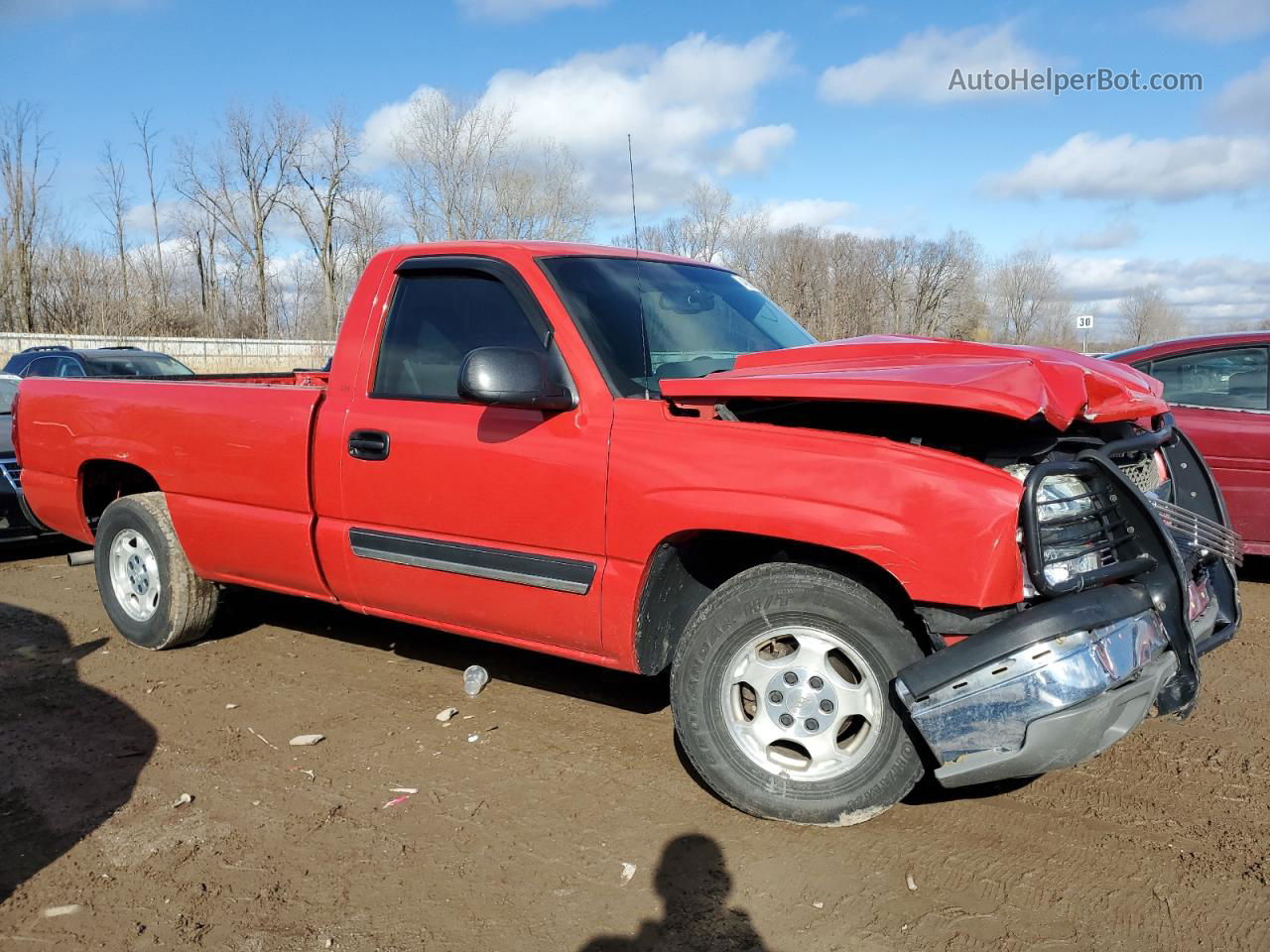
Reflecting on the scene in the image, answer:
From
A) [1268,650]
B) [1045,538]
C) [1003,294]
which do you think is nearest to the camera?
[1045,538]

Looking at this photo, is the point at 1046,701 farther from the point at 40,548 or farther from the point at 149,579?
the point at 40,548

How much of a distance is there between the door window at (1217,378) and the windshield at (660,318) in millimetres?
3130

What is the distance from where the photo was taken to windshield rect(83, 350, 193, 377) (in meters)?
12.9

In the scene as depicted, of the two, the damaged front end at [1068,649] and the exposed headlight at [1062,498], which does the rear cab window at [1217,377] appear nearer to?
the damaged front end at [1068,649]

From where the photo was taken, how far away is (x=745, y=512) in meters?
3.01

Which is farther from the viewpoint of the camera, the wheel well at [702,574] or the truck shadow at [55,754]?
the truck shadow at [55,754]

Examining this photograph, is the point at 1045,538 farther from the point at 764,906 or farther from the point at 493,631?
the point at 493,631

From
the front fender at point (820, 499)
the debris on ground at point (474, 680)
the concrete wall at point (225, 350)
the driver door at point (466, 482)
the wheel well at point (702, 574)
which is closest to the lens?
the front fender at point (820, 499)

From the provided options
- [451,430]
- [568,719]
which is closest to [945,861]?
[568,719]

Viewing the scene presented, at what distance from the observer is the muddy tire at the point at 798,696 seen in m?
2.93

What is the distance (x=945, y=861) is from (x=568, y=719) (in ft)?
5.70

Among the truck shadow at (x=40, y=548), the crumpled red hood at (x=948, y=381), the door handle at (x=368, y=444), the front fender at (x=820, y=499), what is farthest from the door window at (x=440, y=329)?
the truck shadow at (x=40, y=548)

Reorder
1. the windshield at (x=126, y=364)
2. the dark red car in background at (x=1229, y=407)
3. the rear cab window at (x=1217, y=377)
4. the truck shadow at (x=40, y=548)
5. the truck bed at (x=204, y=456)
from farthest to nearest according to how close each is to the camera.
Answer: the windshield at (x=126, y=364) → the truck shadow at (x=40, y=548) → the rear cab window at (x=1217, y=377) → the dark red car in background at (x=1229, y=407) → the truck bed at (x=204, y=456)

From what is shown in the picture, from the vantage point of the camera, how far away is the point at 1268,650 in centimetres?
491
